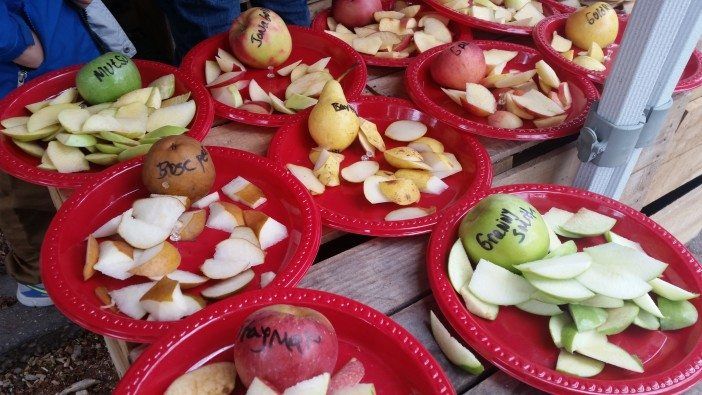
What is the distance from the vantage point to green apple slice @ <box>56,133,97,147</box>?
1176 millimetres

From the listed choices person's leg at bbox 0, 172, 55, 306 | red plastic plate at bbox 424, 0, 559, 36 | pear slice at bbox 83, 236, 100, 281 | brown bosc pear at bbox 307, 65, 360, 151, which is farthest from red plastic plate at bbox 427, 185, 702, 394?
person's leg at bbox 0, 172, 55, 306

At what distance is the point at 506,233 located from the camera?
3.07 feet

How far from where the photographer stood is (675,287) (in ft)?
3.08

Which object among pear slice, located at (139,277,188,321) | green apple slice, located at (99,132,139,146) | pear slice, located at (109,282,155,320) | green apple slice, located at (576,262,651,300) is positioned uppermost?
green apple slice, located at (576,262,651,300)

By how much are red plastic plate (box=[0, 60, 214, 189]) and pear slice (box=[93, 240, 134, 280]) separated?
0.21m

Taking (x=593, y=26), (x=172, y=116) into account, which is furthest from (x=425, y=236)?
(x=593, y=26)

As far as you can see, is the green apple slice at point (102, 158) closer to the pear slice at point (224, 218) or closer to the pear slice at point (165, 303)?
the pear slice at point (224, 218)

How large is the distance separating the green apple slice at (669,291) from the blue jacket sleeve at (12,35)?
163 cm

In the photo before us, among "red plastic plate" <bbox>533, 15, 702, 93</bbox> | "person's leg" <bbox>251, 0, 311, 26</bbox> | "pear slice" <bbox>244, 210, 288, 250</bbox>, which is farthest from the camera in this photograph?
"person's leg" <bbox>251, 0, 311, 26</bbox>

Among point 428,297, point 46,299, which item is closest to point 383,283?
point 428,297

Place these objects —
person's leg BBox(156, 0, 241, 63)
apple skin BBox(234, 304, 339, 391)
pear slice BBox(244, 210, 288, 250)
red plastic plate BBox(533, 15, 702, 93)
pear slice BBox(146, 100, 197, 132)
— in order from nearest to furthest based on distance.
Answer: apple skin BBox(234, 304, 339, 391)
pear slice BBox(244, 210, 288, 250)
pear slice BBox(146, 100, 197, 132)
red plastic plate BBox(533, 15, 702, 93)
person's leg BBox(156, 0, 241, 63)

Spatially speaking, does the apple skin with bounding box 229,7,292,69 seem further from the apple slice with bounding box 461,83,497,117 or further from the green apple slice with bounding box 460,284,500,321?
the green apple slice with bounding box 460,284,500,321

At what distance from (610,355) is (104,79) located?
1.23 meters

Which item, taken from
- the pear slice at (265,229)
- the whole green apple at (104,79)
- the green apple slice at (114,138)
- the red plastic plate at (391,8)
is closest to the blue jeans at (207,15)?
the red plastic plate at (391,8)
